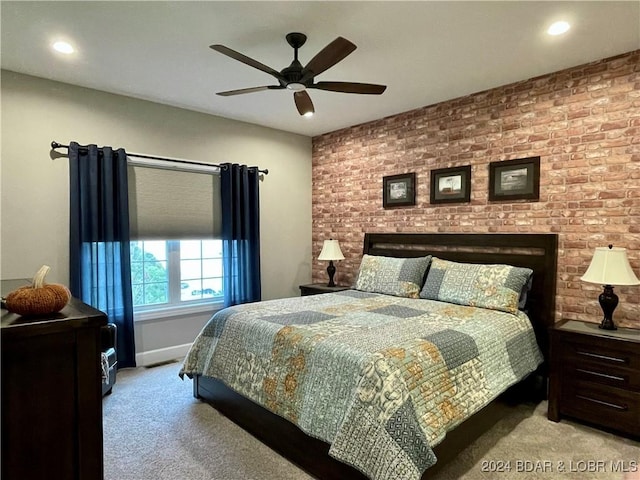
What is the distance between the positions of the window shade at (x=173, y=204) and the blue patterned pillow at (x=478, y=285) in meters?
2.47

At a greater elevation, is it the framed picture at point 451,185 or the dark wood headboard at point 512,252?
the framed picture at point 451,185

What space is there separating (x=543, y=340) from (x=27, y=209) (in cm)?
451

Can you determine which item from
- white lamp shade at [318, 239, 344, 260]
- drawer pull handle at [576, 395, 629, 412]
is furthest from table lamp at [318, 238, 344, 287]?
drawer pull handle at [576, 395, 629, 412]

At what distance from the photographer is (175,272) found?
4215 millimetres

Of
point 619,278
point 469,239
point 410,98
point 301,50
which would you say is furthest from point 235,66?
point 619,278

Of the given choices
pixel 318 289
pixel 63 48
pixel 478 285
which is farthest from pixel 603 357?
pixel 63 48

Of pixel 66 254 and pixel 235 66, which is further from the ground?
pixel 235 66

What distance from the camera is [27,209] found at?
327 centimetres

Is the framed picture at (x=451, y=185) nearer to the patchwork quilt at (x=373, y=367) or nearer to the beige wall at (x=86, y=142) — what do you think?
the patchwork quilt at (x=373, y=367)

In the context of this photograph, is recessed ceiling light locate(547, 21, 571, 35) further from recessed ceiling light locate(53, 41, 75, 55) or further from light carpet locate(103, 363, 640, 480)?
recessed ceiling light locate(53, 41, 75, 55)

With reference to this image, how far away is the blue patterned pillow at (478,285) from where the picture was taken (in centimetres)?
301

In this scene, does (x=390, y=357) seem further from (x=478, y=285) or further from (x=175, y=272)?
(x=175, y=272)

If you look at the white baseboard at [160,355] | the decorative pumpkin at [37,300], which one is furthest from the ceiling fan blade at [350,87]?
the white baseboard at [160,355]

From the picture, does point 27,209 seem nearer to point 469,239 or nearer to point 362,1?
point 362,1
